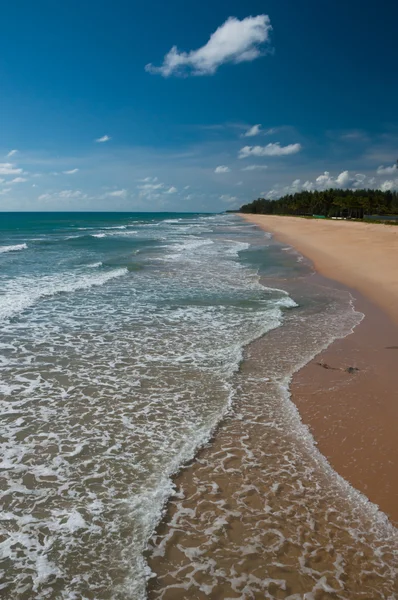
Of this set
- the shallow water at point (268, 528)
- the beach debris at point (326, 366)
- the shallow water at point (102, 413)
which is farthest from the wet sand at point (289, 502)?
the beach debris at point (326, 366)

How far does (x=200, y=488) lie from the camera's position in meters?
5.04

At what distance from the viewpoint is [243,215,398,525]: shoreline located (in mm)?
5266

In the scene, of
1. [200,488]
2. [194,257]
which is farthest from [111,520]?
[194,257]

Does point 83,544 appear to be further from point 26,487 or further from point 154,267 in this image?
point 154,267

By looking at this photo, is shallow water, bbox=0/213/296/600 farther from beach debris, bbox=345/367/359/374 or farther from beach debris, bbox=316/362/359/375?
beach debris, bbox=345/367/359/374

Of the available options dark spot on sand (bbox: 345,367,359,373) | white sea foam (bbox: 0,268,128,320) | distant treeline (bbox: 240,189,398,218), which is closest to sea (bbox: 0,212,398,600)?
white sea foam (bbox: 0,268,128,320)

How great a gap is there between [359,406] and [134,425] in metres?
3.78

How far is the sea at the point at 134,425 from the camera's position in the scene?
156 inches

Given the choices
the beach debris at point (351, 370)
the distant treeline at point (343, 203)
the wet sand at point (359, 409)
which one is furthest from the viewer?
the distant treeline at point (343, 203)

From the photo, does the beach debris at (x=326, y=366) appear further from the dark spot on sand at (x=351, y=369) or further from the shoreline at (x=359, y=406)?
the dark spot on sand at (x=351, y=369)

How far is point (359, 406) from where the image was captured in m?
7.06

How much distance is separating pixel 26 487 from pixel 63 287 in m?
14.4

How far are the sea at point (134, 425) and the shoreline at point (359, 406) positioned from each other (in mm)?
263

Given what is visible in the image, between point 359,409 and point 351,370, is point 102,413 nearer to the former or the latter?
point 359,409
